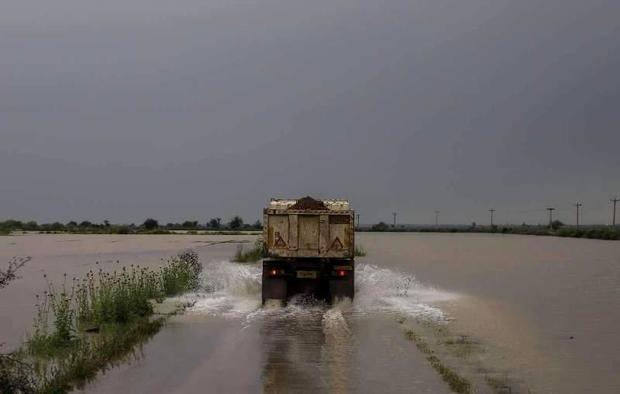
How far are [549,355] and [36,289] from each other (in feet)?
63.6

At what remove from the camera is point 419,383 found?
421 inches

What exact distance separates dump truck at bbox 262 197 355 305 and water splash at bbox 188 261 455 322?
0.62 metres

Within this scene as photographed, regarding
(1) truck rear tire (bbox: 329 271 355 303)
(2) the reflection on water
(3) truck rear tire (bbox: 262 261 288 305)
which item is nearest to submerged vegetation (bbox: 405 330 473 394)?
(2) the reflection on water

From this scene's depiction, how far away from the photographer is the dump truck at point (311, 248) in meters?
20.5

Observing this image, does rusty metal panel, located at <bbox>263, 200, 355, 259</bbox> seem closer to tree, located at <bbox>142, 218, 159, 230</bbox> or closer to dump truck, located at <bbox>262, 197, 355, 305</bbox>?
dump truck, located at <bbox>262, 197, 355, 305</bbox>

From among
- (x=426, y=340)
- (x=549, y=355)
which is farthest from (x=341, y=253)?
(x=549, y=355)

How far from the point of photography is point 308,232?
20.7 metres

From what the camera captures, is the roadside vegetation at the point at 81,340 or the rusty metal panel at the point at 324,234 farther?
the rusty metal panel at the point at 324,234

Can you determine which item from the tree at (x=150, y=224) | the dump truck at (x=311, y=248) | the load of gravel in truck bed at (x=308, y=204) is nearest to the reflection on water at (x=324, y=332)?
the dump truck at (x=311, y=248)

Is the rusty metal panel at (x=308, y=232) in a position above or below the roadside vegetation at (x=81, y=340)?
above

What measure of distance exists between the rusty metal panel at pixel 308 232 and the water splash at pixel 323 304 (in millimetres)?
1610

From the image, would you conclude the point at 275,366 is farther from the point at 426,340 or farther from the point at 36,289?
the point at 36,289

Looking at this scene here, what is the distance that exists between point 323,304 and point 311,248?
1.59m

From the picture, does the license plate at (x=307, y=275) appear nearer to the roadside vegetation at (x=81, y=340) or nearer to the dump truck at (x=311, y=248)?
the dump truck at (x=311, y=248)
